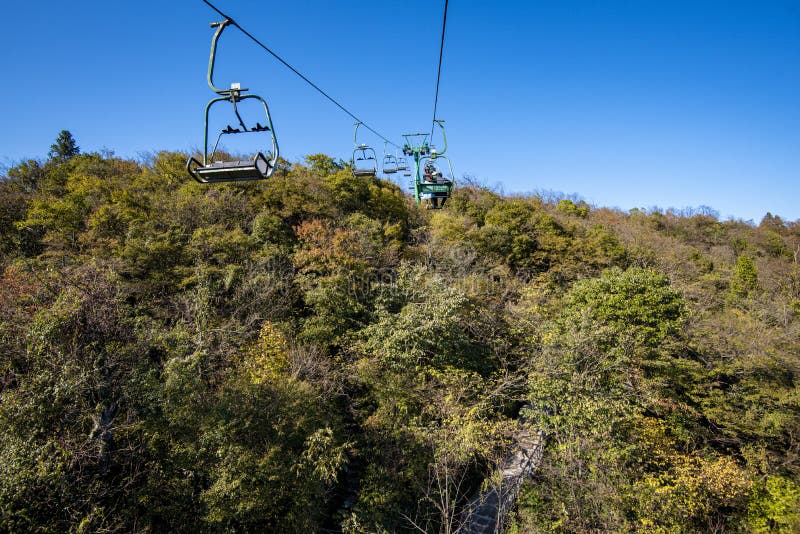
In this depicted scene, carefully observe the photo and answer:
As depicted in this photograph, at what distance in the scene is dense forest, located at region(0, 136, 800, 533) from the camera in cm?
741

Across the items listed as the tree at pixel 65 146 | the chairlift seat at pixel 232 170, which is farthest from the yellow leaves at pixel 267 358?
the tree at pixel 65 146

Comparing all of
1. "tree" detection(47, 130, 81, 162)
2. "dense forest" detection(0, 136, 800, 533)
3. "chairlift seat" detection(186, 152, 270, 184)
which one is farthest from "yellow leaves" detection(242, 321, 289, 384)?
"tree" detection(47, 130, 81, 162)

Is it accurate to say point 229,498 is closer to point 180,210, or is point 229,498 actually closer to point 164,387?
point 164,387

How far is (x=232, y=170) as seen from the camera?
4.41 m

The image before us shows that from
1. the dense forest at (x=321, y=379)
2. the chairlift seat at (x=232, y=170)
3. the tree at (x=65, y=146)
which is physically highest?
the tree at (x=65, y=146)

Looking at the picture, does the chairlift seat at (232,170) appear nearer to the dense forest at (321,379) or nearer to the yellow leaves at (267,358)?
the dense forest at (321,379)

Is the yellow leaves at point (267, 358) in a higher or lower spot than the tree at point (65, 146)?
lower

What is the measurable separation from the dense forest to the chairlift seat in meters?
5.60

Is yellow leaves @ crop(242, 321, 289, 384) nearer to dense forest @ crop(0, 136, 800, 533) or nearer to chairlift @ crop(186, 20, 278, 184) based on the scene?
dense forest @ crop(0, 136, 800, 533)

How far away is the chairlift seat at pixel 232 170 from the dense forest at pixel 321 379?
18.4ft

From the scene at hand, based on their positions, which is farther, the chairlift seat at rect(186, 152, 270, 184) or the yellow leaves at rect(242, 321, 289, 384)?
the yellow leaves at rect(242, 321, 289, 384)

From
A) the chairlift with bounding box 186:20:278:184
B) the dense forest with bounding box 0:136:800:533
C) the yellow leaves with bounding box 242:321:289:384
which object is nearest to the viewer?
the chairlift with bounding box 186:20:278:184

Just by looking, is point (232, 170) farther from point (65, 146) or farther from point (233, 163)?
point (65, 146)

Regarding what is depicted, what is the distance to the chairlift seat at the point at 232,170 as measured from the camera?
4.39 metres
